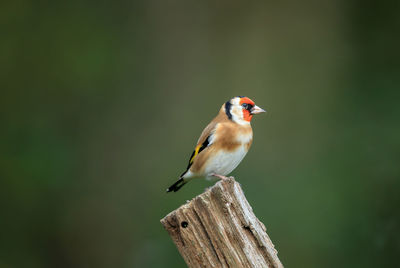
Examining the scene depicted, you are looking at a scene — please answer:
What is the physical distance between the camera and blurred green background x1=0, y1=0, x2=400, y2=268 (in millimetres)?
7250

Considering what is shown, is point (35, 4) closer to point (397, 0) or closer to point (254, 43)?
point (254, 43)

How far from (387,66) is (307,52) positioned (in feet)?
4.41

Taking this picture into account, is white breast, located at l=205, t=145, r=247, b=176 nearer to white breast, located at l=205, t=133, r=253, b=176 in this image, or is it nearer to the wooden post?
white breast, located at l=205, t=133, r=253, b=176

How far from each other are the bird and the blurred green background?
2414 mm

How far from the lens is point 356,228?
7.19 m

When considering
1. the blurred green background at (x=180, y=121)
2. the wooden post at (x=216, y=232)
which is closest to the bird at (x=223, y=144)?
the wooden post at (x=216, y=232)

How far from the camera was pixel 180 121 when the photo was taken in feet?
28.0

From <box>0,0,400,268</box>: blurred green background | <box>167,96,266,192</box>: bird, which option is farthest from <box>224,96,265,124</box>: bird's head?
<box>0,0,400,268</box>: blurred green background

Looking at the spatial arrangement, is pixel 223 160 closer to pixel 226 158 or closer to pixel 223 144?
pixel 226 158

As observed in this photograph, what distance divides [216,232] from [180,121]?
604 centimetres

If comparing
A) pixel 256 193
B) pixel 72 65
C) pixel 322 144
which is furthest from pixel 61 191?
pixel 322 144

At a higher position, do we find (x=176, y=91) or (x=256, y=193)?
(x=176, y=91)

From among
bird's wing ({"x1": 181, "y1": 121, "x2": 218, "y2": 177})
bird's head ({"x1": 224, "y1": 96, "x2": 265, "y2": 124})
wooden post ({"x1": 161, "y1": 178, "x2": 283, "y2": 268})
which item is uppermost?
bird's head ({"x1": 224, "y1": 96, "x2": 265, "y2": 124})

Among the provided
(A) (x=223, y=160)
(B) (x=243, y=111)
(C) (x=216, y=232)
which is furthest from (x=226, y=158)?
(C) (x=216, y=232)
